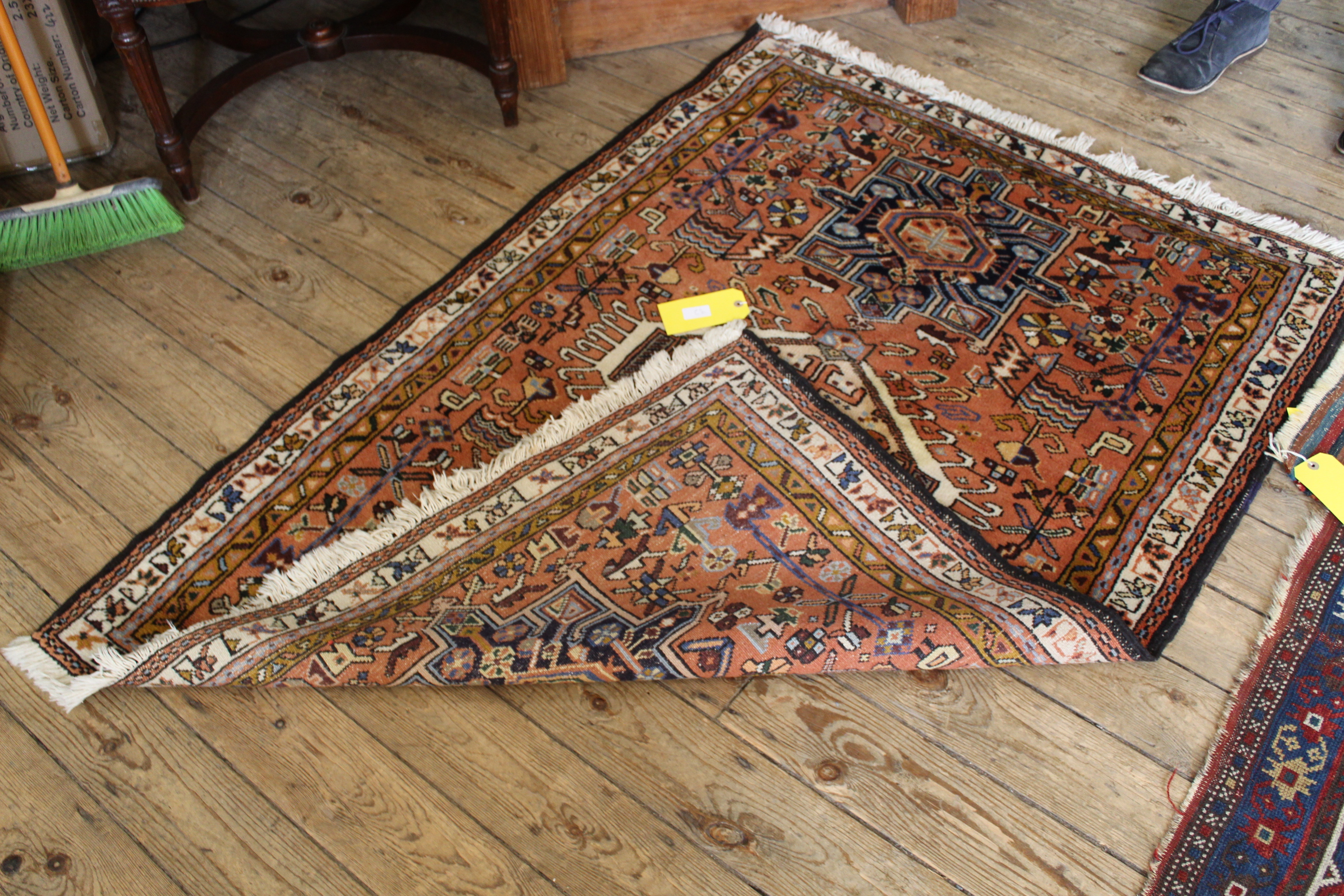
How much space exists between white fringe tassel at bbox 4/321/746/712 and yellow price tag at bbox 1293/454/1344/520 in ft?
3.42

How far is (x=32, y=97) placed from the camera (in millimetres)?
1914

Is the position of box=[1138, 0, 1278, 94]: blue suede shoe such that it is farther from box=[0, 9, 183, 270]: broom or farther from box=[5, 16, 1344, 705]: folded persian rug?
box=[0, 9, 183, 270]: broom

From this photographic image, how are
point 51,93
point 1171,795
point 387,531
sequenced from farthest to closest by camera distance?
point 51,93 → point 387,531 → point 1171,795

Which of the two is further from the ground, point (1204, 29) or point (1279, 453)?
point (1204, 29)

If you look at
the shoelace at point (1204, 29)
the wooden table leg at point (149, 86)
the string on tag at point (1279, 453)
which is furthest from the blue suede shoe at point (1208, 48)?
the wooden table leg at point (149, 86)

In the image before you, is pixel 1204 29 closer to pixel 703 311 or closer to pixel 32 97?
pixel 703 311

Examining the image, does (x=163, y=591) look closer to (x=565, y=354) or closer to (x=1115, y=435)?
(x=565, y=354)

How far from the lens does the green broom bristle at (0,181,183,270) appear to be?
2006 millimetres

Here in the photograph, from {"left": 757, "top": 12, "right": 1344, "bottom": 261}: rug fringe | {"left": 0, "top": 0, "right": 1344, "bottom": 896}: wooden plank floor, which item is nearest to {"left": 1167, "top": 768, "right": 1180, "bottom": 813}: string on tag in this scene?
{"left": 0, "top": 0, "right": 1344, "bottom": 896}: wooden plank floor

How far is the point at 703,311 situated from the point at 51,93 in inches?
64.0

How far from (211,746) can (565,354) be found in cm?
92

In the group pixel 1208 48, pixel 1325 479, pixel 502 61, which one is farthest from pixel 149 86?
pixel 1208 48

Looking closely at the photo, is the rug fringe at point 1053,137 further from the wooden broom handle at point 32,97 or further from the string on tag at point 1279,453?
the wooden broom handle at point 32,97

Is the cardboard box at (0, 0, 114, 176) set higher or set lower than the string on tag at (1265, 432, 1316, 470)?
higher
